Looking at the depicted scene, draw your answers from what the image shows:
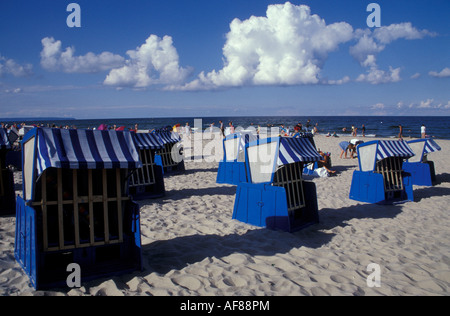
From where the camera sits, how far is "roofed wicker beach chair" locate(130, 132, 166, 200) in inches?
328

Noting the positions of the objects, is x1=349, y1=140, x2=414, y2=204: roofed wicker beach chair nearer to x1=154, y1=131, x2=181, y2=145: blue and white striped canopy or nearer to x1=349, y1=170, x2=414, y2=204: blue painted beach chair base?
x1=349, y1=170, x2=414, y2=204: blue painted beach chair base

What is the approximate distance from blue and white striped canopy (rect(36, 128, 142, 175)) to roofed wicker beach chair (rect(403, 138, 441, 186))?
10.5 metres

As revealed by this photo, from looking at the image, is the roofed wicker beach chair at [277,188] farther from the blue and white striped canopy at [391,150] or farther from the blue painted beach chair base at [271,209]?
the blue and white striped canopy at [391,150]

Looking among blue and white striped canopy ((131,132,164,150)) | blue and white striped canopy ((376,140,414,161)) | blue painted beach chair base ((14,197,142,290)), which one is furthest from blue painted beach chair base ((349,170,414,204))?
blue painted beach chair base ((14,197,142,290))

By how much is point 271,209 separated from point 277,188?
425 mm

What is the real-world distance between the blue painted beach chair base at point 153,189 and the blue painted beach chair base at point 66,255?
13.0 ft

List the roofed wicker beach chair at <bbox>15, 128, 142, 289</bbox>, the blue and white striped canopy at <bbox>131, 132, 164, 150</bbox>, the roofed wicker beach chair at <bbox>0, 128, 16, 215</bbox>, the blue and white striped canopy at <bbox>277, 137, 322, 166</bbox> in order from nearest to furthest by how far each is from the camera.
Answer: the roofed wicker beach chair at <bbox>15, 128, 142, 289</bbox> → the blue and white striped canopy at <bbox>277, 137, 322, 166</bbox> → the roofed wicker beach chair at <bbox>0, 128, 16, 215</bbox> → the blue and white striped canopy at <bbox>131, 132, 164, 150</bbox>

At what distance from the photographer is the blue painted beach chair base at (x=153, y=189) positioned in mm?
8258

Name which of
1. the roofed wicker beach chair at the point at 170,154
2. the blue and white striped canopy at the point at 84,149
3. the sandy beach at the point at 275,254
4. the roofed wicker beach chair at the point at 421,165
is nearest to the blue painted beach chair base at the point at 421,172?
the roofed wicker beach chair at the point at 421,165

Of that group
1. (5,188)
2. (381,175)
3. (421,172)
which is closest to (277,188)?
(381,175)

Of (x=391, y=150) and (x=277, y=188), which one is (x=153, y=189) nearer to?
(x=277, y=188)

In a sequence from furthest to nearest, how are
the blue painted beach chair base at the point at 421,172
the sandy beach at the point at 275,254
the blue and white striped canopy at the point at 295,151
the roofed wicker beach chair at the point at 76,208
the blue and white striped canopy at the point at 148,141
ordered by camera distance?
the blue painted beach chair base at the point at 421,172, the blue and white striped canopy at the point at 148,141, the blue and white striped canopy at the point at 295,151, the sandy beach at the point at 275,254, the roofed wicker beach chair at the point at 76,208
